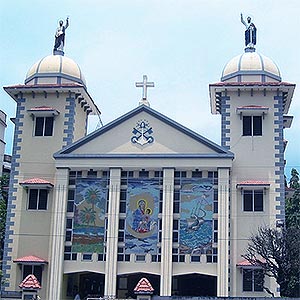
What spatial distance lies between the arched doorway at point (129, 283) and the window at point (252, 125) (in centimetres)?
872

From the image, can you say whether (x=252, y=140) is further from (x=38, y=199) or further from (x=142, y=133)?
(x=38, y=199)

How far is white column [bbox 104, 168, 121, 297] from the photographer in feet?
105

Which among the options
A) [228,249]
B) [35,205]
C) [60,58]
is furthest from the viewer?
[60,58]

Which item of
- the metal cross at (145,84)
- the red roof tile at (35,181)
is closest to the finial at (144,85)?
the metal cross at (145,84)

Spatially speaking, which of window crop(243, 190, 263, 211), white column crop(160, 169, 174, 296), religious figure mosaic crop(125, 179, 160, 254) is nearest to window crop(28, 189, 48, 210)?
religious figure mosaic crop(125, 179, 160, 254)

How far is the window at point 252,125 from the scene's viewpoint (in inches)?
1359

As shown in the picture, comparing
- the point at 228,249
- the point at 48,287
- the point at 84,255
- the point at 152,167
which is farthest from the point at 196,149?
the point at 48,287

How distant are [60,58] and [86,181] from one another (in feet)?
24.9

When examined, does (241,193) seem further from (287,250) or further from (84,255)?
(84,255)

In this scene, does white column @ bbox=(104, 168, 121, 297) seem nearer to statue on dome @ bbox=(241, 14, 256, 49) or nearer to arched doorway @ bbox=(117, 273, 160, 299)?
arched doorway @ bbox=(117, 273, 160, 299)

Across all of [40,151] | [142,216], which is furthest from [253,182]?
[40,151]

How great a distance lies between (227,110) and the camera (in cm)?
3500

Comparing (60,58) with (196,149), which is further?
(60,58)

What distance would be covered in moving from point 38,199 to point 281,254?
41.8 ft
